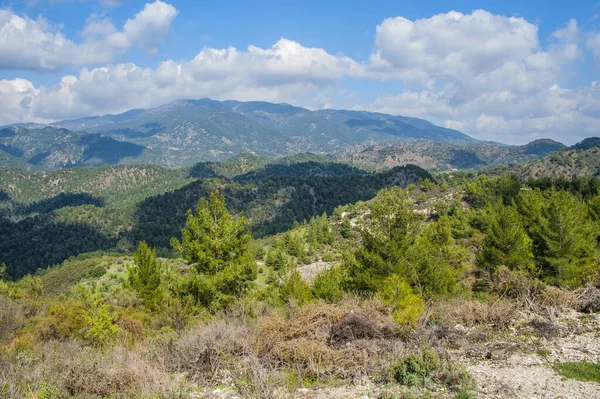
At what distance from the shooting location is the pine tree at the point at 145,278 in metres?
32.3

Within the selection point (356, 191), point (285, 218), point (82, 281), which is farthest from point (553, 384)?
point (356, 191)

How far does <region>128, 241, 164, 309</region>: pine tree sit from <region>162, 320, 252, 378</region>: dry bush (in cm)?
2518

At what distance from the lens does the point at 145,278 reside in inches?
1283

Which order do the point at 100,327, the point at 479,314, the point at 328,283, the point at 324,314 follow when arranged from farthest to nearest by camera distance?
the point at 328,283
the point at 100,327
the point at 479,314
the point at 324,314

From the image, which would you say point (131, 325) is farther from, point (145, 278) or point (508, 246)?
point (508, 246)

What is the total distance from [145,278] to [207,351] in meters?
26.6

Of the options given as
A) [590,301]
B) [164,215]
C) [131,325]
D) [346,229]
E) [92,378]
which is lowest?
[164,215]

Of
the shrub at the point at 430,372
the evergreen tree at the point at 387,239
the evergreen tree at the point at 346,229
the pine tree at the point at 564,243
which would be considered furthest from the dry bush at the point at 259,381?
the evergreen tree at the point at 346,229

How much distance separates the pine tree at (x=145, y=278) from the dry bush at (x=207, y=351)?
2518 cm

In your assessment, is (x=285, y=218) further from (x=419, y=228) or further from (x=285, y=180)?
(x=419, y=228)

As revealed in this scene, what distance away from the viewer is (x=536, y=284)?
1220 centimetres

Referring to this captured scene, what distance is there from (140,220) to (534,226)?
167 m

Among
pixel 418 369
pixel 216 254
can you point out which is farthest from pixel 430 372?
pixel 216 254

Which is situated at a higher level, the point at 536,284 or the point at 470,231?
the point at 536,284
